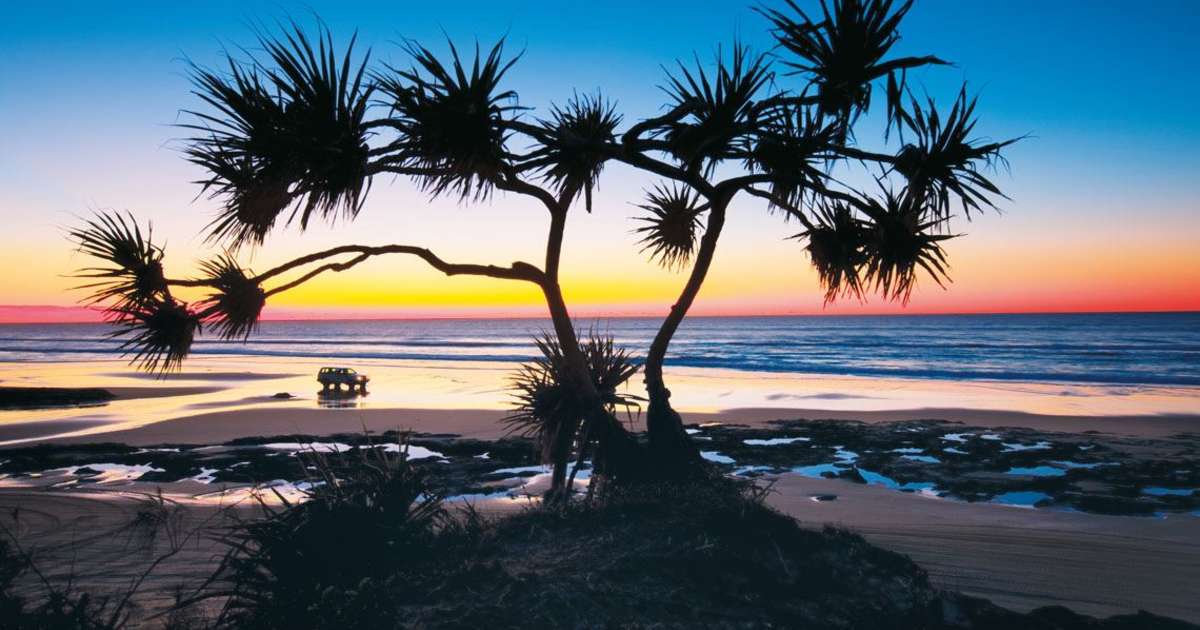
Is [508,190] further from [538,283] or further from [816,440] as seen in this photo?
[816,440]

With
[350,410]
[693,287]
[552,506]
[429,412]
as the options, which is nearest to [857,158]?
[693,287]

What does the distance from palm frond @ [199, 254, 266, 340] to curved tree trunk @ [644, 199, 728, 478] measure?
3.37 meters

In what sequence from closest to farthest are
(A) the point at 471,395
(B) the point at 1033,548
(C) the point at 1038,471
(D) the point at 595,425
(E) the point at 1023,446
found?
(D) the point at 595,425 < (B) the point at 1033,548 < (C) the point at 1038,471 < (E) the point at 1023,446 < (A) the point at 471,395

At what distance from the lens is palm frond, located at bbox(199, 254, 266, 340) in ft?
20.1

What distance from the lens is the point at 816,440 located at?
14461mm

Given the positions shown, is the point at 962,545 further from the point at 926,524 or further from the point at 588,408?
the point at 588,408

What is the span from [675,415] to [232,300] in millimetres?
3827

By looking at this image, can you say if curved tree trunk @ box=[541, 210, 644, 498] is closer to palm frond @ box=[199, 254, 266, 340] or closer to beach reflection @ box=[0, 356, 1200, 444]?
palm frond @ box=[199, 254, 266, 340]

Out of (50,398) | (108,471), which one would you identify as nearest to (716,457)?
(108,471)

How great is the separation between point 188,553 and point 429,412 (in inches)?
513

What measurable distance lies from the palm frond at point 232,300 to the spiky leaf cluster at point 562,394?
232 centimetres

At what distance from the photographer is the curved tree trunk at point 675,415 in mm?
6641

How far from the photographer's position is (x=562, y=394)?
6.73 meters

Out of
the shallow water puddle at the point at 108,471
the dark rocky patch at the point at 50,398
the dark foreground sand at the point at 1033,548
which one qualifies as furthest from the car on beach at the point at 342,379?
the dark foreground sand at the point at 1033,548
